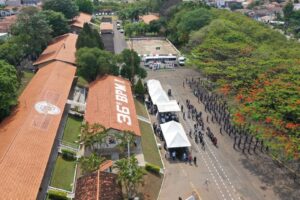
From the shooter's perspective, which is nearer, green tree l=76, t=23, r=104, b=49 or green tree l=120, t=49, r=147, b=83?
green tree l=120, t=49, r=147, b=83

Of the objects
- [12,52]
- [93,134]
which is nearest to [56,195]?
[93,134]

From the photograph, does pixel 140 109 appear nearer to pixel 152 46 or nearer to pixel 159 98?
pixel 159 98

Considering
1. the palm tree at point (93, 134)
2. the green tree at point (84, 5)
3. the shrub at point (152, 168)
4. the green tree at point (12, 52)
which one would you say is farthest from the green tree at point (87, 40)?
the green tree at point (84, 5)

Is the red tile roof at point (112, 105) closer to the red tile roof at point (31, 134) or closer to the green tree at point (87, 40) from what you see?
the red tile roof at point (31, 134)

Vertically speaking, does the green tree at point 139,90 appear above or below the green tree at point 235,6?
below

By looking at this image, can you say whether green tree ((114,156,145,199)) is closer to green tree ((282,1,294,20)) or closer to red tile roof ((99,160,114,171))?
red tile roof ((99,160,114,171))

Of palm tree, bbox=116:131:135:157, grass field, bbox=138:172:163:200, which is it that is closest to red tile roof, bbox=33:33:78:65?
palm tree, bbox=116:131:135:157

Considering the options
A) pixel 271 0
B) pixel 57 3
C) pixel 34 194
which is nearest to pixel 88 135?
pixel 34 194
